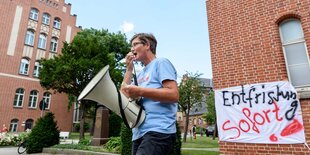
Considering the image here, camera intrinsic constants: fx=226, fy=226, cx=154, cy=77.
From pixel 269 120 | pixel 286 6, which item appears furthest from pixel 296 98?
pixel 286 6

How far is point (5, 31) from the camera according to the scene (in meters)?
24.5

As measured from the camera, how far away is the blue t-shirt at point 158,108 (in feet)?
5.79

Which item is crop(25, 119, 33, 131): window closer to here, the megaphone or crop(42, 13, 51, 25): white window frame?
crop(42, 13, 51, 25): white window frame

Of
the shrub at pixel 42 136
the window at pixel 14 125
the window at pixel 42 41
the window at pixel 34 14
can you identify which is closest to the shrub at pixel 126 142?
the shrub at pixel 42 136

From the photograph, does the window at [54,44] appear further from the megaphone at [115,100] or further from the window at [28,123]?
the megaphone at [115,100]

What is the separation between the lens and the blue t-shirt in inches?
69.5

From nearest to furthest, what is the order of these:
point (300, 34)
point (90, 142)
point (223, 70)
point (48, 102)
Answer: point (300, 34)
point (223, 70)
point (90, 142)
point (48, 102)

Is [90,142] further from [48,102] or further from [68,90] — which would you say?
[48,102]

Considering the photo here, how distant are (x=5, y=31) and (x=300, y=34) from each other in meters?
27.7

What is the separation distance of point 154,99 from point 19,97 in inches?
1079

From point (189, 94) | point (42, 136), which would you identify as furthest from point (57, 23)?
point (42, 136)

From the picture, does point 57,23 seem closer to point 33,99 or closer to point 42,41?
→ point 42,41

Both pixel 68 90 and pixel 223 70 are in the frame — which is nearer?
pixel 223 70

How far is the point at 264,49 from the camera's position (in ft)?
18.5
